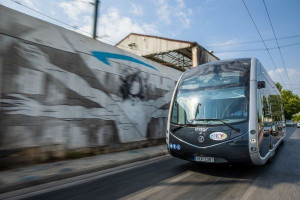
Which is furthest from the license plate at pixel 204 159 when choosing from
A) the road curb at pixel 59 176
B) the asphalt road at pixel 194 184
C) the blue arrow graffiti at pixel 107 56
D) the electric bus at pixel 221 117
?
the blue arrow graffiti at pixel 107 56

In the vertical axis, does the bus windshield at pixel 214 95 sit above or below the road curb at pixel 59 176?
above

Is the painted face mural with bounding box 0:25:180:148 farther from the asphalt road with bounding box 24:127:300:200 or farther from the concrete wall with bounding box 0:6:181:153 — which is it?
the asphalt road with bounding box 24:127:300:200

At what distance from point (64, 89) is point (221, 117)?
4.41 metres

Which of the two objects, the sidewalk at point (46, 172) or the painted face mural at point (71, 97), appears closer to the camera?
the sidewalk at point (46, 172)

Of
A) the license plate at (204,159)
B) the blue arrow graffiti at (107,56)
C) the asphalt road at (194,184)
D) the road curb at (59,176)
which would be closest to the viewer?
the asphalt road at (194,184)

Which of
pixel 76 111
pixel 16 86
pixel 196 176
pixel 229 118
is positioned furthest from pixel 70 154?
pixel 229 118

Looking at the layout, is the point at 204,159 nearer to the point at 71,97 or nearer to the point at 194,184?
the point at 194,184

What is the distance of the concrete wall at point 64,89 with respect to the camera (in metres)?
5.22

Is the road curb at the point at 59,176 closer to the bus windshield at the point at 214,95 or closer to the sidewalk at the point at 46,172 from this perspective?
the sidewalk at the point at 46,172

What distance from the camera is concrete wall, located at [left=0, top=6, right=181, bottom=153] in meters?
5.22

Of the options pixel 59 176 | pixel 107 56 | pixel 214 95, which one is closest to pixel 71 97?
pixel 107 56

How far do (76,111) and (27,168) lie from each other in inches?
84.3

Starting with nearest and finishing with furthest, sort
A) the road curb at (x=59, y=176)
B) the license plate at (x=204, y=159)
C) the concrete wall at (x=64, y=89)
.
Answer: the road curb at (x=59, y=176), the license plate at (x=204, y=159), the concrete wall at (x=64, y=89)

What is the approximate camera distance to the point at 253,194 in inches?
144
